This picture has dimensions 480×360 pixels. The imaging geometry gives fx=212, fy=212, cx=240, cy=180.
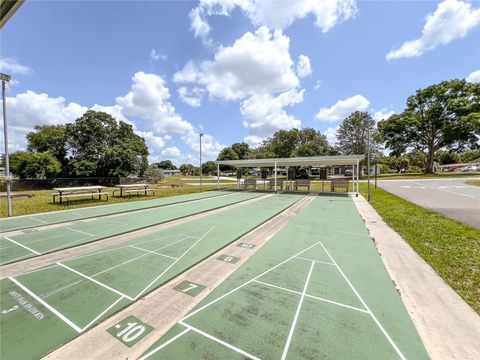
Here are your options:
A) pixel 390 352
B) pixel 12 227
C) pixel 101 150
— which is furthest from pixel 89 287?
pixel 101 150

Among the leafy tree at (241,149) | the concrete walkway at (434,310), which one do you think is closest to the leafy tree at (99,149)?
the concrete walkway at (434,310)

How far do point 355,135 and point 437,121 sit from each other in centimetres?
1190

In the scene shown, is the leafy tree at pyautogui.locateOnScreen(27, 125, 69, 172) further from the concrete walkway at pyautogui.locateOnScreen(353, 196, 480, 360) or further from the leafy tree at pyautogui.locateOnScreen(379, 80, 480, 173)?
the leafy tree at pyautogui.locateOnScreen(379, 80, 480, 173)

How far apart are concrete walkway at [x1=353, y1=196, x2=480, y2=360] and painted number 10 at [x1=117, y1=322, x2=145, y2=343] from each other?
3.10 m

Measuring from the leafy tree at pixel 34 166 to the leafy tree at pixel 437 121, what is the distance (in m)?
49.9

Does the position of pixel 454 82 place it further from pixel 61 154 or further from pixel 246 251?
pixel 61 154

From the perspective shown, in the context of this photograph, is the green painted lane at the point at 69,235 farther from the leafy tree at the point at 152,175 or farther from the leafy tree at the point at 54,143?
the leafy tree at the point at 54,143

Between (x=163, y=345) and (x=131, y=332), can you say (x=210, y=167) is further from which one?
(x=163, y=345)

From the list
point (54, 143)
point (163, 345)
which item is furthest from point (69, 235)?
point (54, 143)

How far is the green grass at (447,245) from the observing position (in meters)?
3.46

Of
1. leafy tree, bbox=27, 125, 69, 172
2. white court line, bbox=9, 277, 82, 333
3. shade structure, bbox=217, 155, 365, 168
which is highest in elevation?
leafy tree, bbox=27, 125, 69, 172

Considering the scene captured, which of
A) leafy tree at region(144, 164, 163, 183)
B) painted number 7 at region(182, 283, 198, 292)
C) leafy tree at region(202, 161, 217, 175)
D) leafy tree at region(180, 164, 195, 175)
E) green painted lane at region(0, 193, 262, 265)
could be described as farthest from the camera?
leafy tree at region(180, 164, 195, 175)

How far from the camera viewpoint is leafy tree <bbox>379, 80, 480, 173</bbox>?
31.8 metres

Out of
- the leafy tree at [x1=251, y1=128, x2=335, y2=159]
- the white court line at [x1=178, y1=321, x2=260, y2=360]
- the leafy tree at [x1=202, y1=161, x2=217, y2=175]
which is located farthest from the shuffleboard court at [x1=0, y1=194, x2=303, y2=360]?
the leafy tree at [x1=202, y1=161, x2=217, y2=175]
